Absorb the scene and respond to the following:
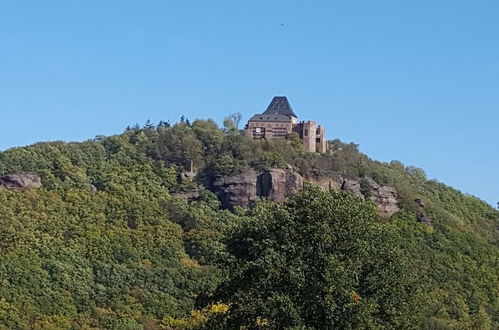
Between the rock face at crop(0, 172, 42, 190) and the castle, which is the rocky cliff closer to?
the castle

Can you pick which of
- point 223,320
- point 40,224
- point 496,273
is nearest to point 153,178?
point 40,224

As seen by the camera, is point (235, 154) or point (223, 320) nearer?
point (223, 320)

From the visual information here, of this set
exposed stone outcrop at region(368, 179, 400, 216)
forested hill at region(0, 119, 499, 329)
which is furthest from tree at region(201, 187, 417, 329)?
exposed stone outcrop at region(368, 179, 400, 216)

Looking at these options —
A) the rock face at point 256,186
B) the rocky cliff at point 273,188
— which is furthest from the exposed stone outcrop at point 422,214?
the rock face at point 256,186

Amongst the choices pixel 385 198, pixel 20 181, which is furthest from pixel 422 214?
pixel 20 181

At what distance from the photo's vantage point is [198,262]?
331 ft

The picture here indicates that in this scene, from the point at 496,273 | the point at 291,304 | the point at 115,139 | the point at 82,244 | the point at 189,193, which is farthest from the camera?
the point at 115,139

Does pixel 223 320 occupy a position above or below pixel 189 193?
below

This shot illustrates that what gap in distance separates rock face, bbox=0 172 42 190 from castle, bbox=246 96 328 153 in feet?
89.0

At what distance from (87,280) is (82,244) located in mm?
7525

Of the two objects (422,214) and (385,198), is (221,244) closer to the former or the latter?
(385,198)

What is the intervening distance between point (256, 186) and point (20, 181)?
24.9m

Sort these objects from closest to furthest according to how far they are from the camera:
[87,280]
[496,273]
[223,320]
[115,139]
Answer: [223,320]
[87,280]
[496,273]
[115,139]

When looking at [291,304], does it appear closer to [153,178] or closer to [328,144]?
[153,178]
